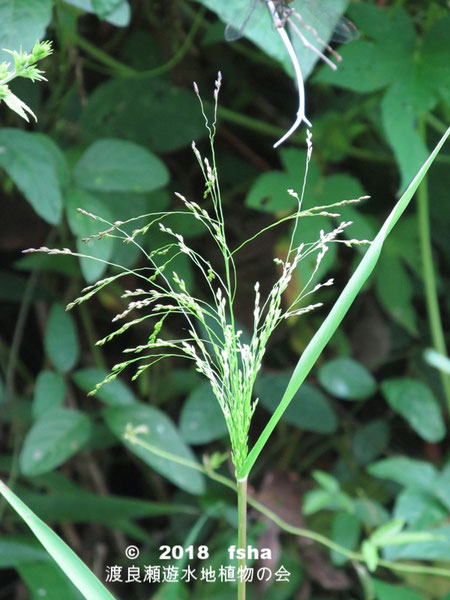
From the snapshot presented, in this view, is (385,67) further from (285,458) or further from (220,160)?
(285,458)

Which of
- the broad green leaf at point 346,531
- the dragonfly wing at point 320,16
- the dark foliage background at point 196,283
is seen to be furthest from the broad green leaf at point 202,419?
the dragonfly wing at point 320,16

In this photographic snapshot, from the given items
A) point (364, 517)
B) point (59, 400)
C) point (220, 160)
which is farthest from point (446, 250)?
point (59, 400)

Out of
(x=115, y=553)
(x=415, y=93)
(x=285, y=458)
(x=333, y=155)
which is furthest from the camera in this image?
(x=285, y=458)

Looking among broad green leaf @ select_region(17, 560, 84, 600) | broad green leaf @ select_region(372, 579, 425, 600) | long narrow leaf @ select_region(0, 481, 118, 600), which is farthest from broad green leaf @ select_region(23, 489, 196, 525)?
long narrow leaf @ select_region(0, 481, 118, 600)

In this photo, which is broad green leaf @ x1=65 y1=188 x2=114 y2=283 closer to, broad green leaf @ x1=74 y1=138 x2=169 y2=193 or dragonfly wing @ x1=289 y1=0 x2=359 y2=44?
broad green leaf @ x1=74 y1=138 x2=169 y2=193

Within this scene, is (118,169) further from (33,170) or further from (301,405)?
(301,405)

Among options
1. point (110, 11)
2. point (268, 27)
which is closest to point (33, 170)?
point (110, 11)
